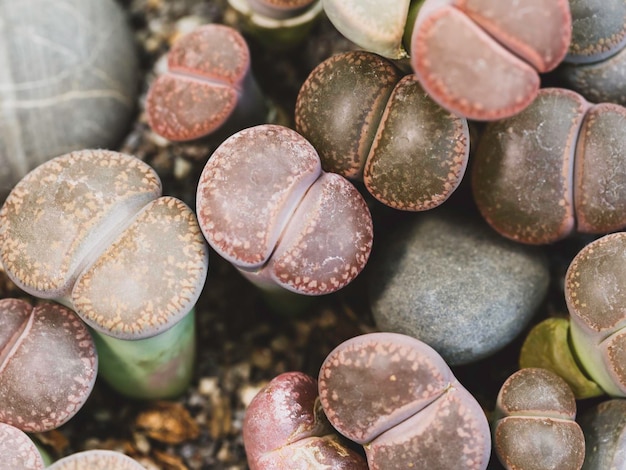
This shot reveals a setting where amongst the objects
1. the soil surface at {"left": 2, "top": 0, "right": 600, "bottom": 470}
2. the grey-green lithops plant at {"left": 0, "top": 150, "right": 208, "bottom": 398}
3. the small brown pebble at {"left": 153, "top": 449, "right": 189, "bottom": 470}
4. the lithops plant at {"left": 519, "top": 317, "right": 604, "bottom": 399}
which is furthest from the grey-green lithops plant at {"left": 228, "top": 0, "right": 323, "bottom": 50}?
the small brown pebble at {"left": 153, "top": 449, "right": 189, "bottom": 470}

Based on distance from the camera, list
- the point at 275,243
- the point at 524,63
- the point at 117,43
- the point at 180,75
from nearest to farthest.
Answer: the point at 524,63, the point at 275,243, the point at 180,75, the point at 117,43

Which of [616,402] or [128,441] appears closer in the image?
[616,402]

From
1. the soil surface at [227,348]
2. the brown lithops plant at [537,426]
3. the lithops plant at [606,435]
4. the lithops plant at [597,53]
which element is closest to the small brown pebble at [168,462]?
the soil surface at [227,348]

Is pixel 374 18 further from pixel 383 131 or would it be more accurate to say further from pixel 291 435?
pixel 291 435

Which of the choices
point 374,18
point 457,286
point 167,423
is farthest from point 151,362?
point 374,18

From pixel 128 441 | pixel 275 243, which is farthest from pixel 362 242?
pixel 128 441

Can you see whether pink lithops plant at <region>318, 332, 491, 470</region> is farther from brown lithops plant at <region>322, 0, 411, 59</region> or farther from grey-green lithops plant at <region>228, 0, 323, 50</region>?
grey-green lithops plant at <region>228, 0, 323, 50</region>

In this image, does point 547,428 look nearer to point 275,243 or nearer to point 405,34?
point 275,243
